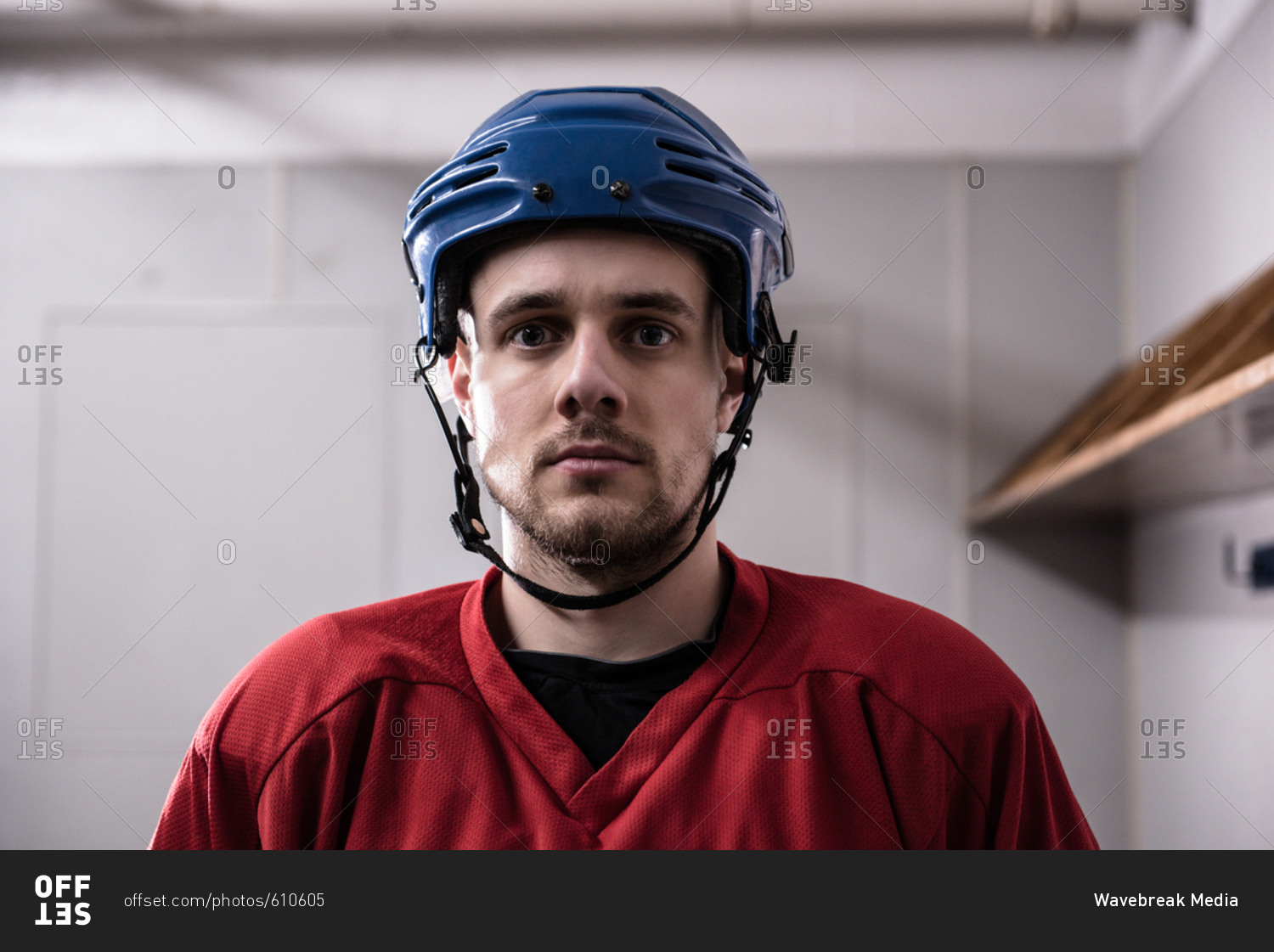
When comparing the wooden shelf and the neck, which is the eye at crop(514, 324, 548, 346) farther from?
the wooden shelf

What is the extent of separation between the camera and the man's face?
850 millimetres

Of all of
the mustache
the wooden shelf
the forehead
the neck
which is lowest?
the neck

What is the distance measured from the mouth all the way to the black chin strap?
129 mm

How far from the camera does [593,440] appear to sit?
0.84m

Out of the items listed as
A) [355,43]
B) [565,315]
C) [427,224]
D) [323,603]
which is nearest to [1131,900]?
[565,315]

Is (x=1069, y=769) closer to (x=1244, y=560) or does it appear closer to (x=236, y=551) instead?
(x=1244, y=560)

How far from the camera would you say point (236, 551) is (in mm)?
1454

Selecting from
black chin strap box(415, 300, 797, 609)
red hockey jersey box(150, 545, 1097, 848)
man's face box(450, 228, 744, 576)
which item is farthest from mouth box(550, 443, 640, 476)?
red hockey jersey box(150, 545, 1097, 848)

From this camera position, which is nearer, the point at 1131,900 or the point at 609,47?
the point at 1131,900

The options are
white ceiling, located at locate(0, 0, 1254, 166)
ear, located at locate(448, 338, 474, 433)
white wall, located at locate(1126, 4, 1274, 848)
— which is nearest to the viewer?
ear, located at locate(448, 338, 474, 433)

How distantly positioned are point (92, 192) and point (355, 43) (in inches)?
24.0

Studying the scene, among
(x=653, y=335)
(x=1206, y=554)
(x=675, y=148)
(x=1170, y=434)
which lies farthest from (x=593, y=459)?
(x=1206, y=554)

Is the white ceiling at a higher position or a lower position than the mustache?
higher

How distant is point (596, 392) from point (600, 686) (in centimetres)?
34
